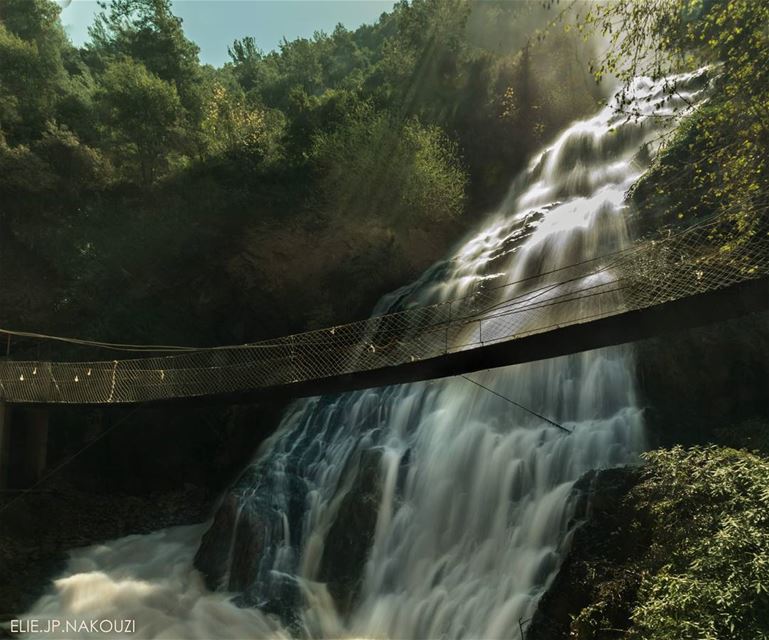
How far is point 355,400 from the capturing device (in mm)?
10508

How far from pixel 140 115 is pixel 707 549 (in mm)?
16302

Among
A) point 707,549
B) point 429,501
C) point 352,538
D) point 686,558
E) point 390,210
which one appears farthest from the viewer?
point 390,210

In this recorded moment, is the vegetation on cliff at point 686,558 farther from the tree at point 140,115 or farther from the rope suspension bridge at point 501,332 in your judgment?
the tree at point 140,115

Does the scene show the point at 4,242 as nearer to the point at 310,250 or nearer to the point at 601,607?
the point at 310,250

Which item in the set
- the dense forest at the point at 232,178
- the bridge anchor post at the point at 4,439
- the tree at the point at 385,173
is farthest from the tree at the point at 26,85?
the bridge anchor post at the point at 4,439

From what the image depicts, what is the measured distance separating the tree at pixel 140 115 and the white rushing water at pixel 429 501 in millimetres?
9199

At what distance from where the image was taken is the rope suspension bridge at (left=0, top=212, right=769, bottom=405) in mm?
5531

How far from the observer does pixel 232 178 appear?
52.6ft

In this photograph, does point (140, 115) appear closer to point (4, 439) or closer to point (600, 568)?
point (4, 439)

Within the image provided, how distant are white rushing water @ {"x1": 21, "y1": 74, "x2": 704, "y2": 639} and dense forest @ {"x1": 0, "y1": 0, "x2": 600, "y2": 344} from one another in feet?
13.1

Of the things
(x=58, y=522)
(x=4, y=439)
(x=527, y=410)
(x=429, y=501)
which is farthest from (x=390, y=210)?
(x=58, y=522)

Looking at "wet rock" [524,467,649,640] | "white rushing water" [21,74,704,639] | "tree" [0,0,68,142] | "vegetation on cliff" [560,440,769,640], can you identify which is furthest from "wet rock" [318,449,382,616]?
"tree" [0,0,68,142]

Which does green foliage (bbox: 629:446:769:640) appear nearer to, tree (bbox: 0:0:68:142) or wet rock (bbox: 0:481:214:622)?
wet rock (bbox: 0:481:214:622)

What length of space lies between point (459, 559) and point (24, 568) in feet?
21.3
